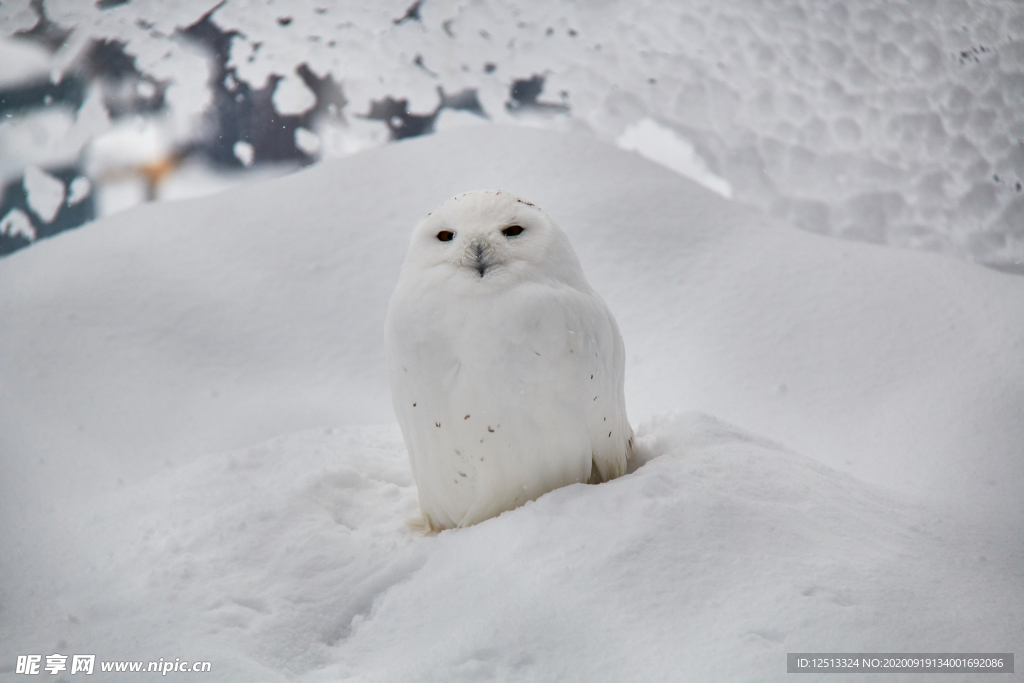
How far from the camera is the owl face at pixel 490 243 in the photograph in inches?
59.9

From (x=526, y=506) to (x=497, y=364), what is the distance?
0.30m

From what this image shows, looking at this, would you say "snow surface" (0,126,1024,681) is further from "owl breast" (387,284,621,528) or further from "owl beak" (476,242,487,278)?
"owl beak" (476,242,487,278)

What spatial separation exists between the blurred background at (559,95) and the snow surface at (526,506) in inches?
6.8

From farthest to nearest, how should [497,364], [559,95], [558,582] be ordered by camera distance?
[559,95] < [497,364] < [558,582]

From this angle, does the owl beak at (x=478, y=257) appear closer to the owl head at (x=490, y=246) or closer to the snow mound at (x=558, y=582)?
the owl head at (x=490, y=246)

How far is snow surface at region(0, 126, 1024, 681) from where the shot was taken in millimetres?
1218

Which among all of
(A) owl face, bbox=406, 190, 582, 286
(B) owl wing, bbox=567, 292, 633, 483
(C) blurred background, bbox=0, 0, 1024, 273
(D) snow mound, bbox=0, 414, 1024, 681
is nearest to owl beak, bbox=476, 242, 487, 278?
(A) owl face, bbox=406, 190, 582, 286

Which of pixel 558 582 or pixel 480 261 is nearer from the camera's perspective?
pixel 558 582

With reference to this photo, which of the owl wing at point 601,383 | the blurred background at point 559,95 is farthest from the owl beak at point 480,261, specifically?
the blurred background at point 559,95

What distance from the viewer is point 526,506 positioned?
146cm

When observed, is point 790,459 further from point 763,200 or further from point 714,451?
point 763,200

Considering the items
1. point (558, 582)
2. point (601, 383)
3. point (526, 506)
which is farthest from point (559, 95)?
point (558, 582)

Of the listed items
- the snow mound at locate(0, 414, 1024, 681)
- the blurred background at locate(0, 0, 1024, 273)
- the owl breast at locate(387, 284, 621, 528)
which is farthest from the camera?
the blurred background at locate(0, 0, 1024, 273)

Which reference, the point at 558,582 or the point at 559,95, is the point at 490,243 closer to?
the point at 558,582
